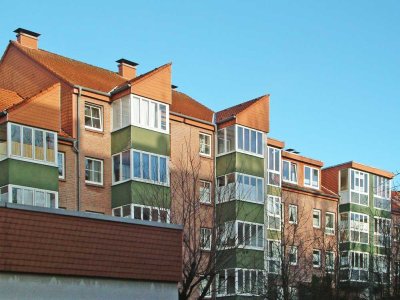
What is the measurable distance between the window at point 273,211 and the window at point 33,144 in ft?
47.0

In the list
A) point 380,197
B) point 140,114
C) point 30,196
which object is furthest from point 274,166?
point 30,196

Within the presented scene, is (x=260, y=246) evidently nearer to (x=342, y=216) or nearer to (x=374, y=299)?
(x=374, y=299)

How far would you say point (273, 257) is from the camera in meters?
38.9

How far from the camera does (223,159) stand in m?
40.6

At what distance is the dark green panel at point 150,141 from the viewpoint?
35.2m

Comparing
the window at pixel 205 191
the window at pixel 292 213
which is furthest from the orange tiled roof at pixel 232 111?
the window at pixel 292 213

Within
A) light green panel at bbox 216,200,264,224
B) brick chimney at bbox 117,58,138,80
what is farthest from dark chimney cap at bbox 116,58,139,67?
light green panel at bbox 216,200,264,224

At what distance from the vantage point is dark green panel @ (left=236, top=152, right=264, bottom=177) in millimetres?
40062

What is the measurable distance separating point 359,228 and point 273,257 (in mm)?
12606

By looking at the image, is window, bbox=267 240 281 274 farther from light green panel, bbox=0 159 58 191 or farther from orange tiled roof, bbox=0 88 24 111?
orange tiled roof, bbox=0 88 24 111

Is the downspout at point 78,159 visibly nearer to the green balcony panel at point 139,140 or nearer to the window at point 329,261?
the green balcony panel at point 139,140

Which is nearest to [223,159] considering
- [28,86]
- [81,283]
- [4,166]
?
[28,86]

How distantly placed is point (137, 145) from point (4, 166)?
6941 mm

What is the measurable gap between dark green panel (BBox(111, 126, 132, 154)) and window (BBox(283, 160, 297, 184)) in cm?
1445
